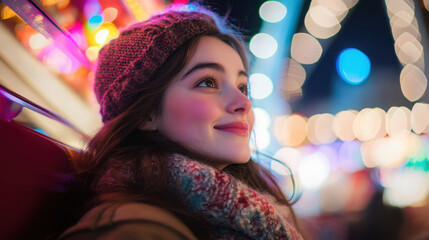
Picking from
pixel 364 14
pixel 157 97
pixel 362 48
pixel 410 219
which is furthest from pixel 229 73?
pixel 362 48

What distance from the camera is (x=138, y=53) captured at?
1042mm

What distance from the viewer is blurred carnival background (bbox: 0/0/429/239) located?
1.30 m

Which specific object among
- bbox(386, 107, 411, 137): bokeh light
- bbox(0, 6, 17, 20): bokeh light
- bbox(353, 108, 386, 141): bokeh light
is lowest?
bbox(353, 108, 386, 141): bokeh light

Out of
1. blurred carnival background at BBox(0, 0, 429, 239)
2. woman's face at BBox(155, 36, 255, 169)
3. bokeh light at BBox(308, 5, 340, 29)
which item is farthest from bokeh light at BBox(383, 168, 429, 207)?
bokeh light at BBox(308, 5, 340, 29)

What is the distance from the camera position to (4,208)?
61 centimetres

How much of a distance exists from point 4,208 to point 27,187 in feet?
0.26

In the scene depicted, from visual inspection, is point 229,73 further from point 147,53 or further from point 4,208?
point 4,208

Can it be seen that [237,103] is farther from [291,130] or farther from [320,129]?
[320,129]

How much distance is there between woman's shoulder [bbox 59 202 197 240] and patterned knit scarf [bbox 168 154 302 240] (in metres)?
0.14

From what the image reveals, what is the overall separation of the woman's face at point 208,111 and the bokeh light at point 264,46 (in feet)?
18.8

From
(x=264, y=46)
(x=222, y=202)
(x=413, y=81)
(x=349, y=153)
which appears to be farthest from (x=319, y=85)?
(x=222, y=202)

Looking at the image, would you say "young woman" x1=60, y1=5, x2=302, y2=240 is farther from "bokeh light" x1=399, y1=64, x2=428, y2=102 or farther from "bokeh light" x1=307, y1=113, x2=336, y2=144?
"bokeh light" x1=307, y1=113, x2=336, y2=144

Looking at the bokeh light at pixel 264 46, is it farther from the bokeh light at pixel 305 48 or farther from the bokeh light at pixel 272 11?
the bokeh light at pixel 305 48

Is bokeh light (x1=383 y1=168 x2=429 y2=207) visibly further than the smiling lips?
Yes
